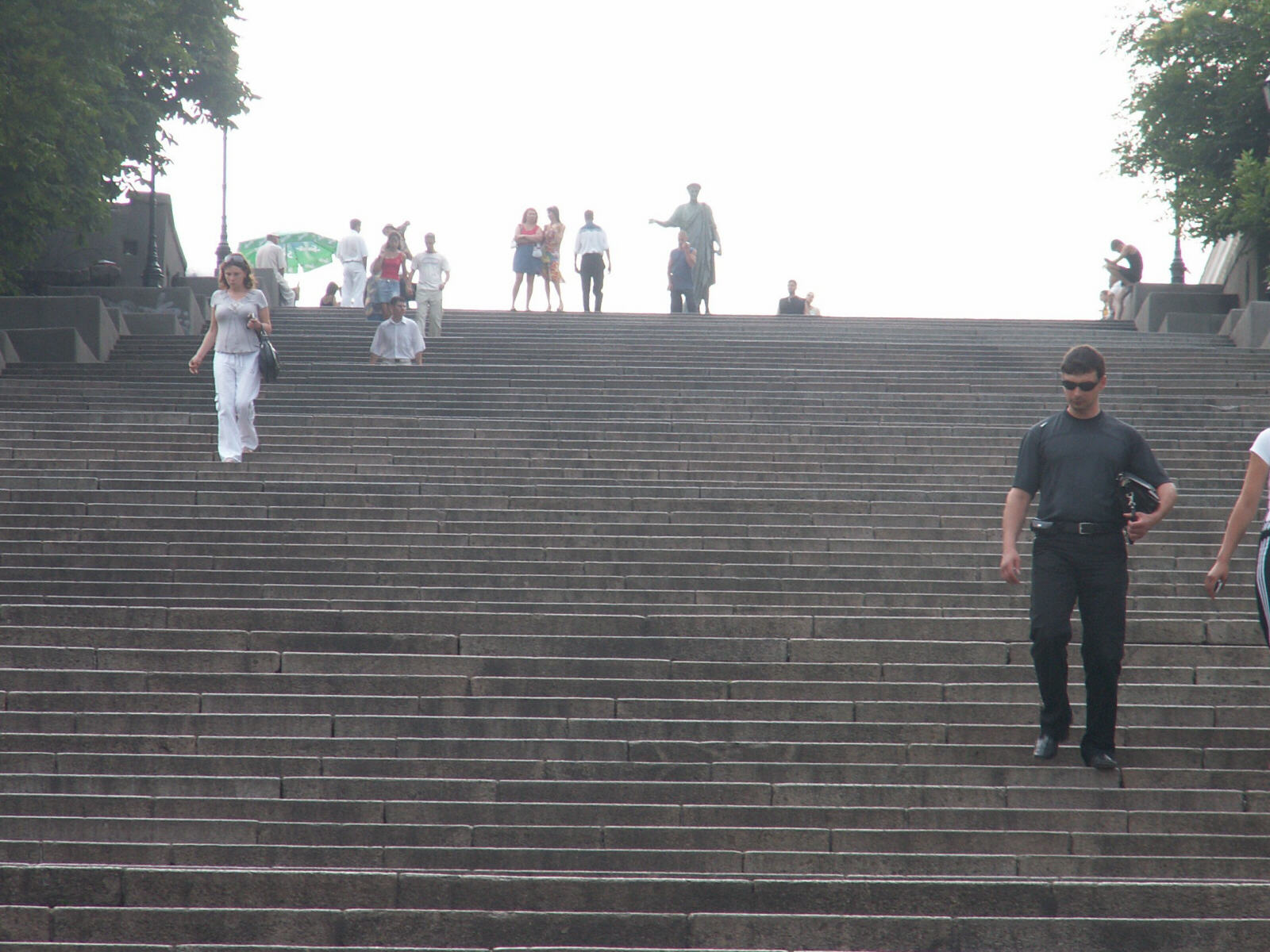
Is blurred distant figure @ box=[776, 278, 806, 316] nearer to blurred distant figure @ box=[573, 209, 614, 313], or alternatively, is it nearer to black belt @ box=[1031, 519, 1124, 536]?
blurred distant figure @ box=[573, 209, 614, 313]

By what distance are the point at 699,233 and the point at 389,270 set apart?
5267 millimetres

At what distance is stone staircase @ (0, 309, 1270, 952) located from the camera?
525 cm

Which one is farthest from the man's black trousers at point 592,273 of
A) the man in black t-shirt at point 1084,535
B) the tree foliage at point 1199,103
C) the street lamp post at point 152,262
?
the man in black t-shirt at point 1084,535

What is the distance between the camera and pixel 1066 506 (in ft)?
20.3

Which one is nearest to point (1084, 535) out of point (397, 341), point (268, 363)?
point (268, 363)

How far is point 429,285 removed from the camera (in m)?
18.7

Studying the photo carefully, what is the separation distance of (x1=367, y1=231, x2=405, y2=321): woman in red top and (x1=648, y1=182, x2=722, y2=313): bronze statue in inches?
173

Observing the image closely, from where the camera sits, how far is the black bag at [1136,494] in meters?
6.13

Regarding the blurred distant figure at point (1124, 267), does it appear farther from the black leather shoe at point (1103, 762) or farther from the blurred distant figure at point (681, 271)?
the black leather shoe at point (1103, 762)

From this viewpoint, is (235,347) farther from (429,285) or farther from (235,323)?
(429,285)

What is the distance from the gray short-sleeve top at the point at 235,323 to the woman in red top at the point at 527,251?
10.5 m

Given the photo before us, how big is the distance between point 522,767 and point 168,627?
2447 millimetres

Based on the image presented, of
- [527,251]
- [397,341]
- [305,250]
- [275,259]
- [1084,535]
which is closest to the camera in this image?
[1084,535]

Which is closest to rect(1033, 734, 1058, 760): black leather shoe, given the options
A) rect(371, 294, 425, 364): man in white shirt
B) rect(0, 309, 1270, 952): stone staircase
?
rect(0, 309, 1270, 952): stone staircase
